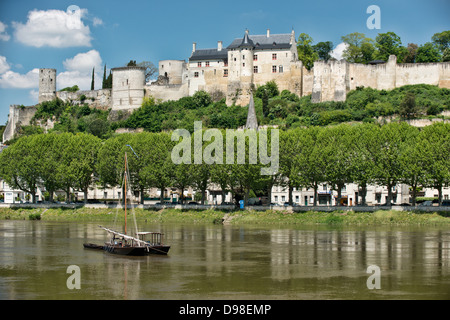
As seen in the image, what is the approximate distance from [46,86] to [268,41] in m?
46.0

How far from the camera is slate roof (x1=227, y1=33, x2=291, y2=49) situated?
368 feet

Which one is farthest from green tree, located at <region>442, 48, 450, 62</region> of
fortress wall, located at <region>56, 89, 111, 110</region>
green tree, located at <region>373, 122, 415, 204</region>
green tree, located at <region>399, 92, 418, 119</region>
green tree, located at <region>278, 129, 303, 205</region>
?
fortress wall, located at <region>56, 89, 111, 110</region>

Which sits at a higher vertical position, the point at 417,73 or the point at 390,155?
the point at 417,73

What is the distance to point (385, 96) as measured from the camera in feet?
335

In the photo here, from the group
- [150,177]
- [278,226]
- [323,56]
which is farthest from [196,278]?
[323,56]

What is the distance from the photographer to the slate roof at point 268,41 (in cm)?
11225

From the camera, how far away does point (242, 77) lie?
11244cm

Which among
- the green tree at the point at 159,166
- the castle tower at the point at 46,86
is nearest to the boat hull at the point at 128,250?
the green tree at the point at 159,166

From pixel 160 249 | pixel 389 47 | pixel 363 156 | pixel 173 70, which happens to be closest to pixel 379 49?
pixel 389 47

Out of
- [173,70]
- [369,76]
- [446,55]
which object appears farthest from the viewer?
[173,70]

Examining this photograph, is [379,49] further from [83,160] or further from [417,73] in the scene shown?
[83,160]

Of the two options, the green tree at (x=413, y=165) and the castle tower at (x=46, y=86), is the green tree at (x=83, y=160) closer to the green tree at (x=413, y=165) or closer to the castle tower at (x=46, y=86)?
the green tree at (x=413, y=165)
